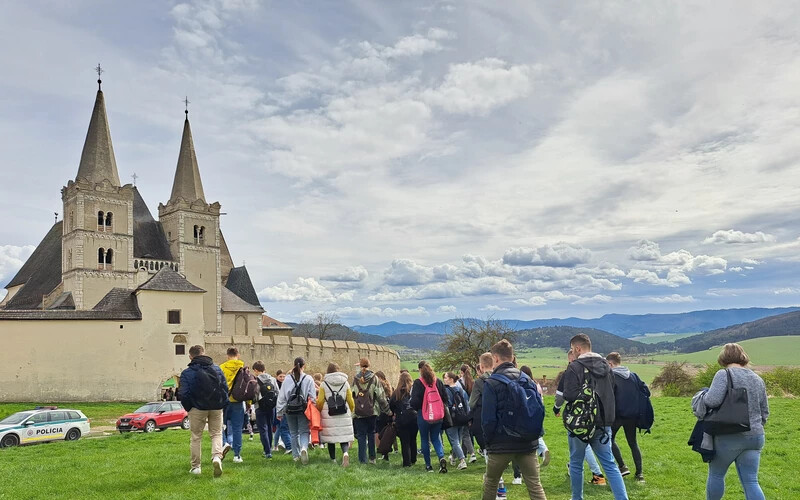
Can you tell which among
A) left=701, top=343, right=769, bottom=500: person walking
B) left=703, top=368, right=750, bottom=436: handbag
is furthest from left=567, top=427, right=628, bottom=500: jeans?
left=703, top=368, right=750, bottom=436: handbag

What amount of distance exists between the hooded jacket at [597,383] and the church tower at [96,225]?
4790cm

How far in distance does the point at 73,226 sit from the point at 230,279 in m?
17.3

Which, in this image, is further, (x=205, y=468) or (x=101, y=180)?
(x=101, y=180)

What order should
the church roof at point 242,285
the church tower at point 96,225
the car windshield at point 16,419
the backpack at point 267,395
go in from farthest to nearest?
1. the church roof at point 242,285
2. the church tower at point 96,225
3. the car windshield at point 16,419
4. the backpack at point 267,395

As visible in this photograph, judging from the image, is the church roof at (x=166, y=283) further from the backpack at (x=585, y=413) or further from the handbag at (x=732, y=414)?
the handbag at (x=732, y=414)

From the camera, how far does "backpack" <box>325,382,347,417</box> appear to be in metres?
11.7

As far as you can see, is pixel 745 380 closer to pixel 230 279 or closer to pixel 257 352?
pixel 257 352

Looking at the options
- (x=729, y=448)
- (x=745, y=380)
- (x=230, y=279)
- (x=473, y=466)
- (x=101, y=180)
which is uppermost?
(x=101, y=180)

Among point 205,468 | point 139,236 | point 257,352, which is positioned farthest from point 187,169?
point 205,468

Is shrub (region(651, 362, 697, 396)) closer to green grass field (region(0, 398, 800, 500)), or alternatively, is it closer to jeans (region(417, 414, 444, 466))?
green grass field (region(0, 398, 800, 500))

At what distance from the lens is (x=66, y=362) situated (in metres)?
34.2

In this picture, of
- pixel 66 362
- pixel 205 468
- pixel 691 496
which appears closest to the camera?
pixel 691 496

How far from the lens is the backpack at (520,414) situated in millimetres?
6789

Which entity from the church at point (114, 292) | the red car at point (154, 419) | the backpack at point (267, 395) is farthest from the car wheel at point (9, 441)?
the church at point (114, 292)
